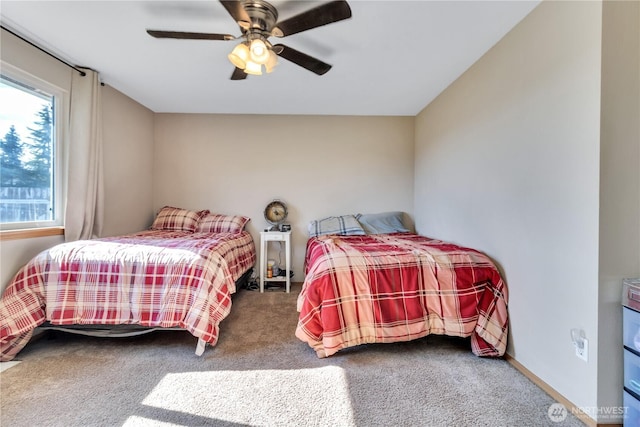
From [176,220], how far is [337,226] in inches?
75.4

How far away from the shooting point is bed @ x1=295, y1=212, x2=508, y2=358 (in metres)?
1.72

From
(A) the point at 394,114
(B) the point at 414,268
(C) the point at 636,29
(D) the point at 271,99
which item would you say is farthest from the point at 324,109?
(C) the point at 636,29

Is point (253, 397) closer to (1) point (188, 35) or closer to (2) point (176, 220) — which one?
(1) point (188, 35)

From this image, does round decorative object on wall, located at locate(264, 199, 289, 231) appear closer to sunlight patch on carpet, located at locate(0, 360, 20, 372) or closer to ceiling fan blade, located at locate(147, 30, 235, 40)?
ceiling fan blade, located at locate(147, 30, 235, 40)

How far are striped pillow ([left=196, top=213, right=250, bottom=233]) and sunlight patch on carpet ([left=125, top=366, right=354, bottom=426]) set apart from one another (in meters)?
1.83

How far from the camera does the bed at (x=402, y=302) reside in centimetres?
172

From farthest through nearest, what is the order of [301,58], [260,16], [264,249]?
1. [264,249]
2. [301,58]
3. [260,16]

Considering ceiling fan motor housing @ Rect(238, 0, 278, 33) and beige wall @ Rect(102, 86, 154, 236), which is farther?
beige wall @ Rect(102, 86, 154, 236)

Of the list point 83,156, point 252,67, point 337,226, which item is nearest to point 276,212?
point 337,226

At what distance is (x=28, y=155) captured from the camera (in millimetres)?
2033

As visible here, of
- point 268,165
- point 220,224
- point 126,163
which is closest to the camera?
point 126,163

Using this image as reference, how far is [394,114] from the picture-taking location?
3.48 metres

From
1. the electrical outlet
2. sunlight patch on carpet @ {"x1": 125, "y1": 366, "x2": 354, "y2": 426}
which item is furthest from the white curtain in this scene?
the electrical outlet

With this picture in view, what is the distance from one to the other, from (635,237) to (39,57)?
3.90 m
